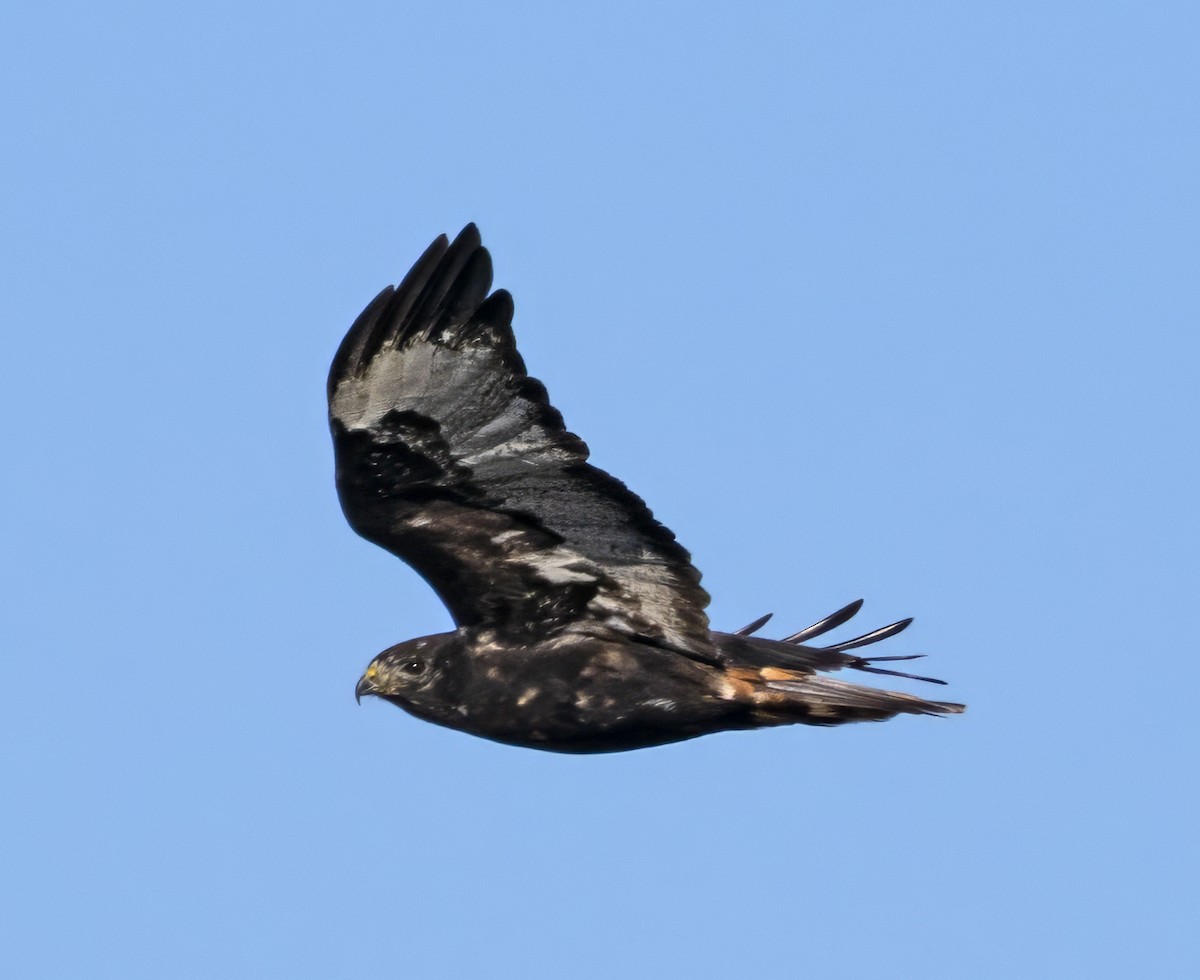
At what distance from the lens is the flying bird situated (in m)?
12.9

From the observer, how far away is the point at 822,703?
43.9 ft

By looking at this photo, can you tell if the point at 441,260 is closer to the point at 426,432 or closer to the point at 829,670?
the point at 426,432

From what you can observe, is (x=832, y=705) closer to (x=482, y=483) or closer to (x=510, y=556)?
(x=510, y=556)

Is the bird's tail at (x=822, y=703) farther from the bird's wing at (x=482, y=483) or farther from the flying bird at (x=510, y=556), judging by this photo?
the bird's wing at (x=482, y=483)

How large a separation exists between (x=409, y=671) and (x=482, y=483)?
4.10ft

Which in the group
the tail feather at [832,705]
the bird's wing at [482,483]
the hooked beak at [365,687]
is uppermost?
the bird's wing at [482,483]

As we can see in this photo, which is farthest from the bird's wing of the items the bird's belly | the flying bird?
the bird's belly

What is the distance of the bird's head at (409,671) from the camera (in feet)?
45.2

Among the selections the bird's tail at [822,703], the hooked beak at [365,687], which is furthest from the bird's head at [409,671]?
the bird's tail at [822,703]

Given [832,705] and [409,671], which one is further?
[409,671]

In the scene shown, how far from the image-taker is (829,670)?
14508 millimetres

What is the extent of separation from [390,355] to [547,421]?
32.3 inches

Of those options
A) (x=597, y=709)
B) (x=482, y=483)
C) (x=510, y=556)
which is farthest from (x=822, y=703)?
(x=482, y=483)

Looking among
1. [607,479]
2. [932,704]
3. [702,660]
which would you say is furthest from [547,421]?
[932,704]
